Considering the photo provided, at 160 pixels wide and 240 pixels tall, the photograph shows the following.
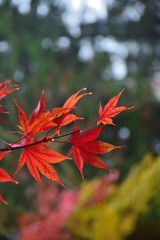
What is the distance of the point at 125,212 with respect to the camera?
1480mm

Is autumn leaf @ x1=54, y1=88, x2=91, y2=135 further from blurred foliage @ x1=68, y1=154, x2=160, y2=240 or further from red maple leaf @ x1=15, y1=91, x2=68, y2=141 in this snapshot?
blurred foliage @ x1=68, y1=154, x2=160, y2=240

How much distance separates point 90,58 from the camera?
3.20m

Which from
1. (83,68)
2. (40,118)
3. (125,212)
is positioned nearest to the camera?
(40,118)

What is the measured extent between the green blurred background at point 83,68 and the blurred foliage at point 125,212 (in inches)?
12.8

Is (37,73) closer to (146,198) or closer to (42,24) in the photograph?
(42,24)

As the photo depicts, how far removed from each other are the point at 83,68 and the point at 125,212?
6.44 ft

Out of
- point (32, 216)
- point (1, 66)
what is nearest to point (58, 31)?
point (1, 66)

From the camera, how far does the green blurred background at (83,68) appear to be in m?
2.33

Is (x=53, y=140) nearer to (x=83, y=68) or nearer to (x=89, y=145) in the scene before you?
(x=89, y=145)

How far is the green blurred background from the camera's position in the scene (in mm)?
2333

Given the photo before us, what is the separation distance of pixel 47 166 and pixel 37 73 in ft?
7.72

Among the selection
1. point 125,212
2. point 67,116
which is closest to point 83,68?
point 125,212

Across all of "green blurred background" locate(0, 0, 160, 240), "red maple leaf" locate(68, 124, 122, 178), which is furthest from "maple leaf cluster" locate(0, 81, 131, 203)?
"green blurred background" locate(0, 0, 160, 240)

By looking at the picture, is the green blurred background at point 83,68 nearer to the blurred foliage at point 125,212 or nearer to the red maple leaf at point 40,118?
the blurred foliage at point 125,212
